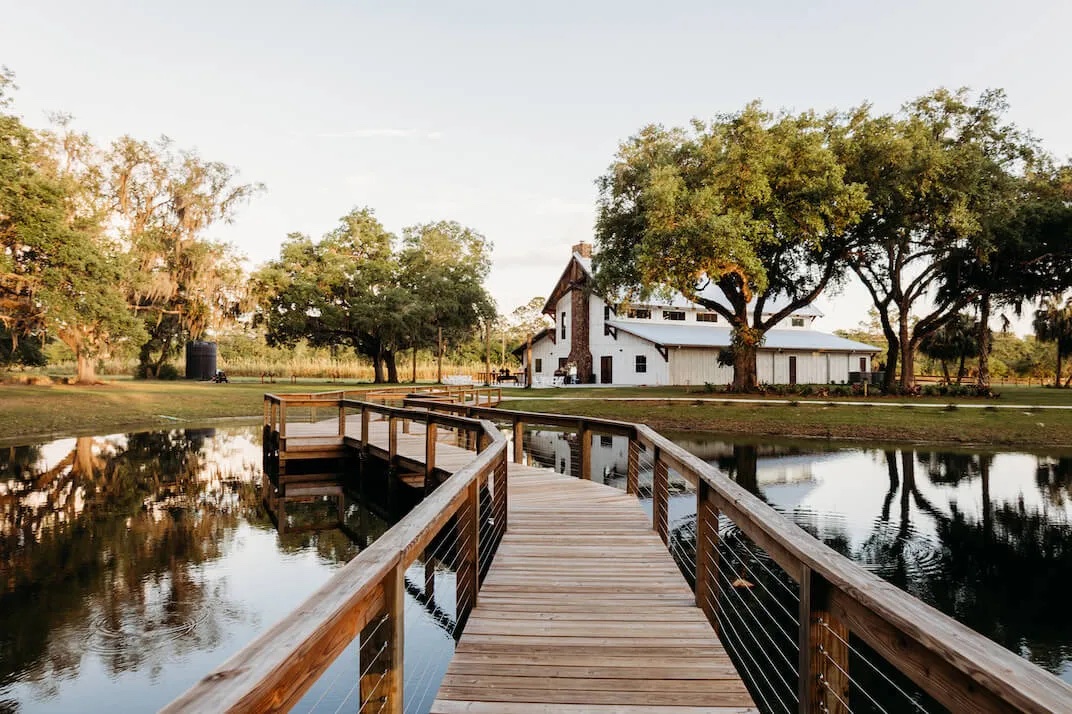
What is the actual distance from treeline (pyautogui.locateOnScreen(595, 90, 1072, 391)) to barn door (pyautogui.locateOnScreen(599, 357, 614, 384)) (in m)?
9.50

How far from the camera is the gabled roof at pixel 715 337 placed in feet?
112

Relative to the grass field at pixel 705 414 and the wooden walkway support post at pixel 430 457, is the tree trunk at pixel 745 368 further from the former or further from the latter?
the wooden walkway support post at pixel 430 457

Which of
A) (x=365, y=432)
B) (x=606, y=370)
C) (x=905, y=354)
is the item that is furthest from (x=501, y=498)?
(x=606, y=370)

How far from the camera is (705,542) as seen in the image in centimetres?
401

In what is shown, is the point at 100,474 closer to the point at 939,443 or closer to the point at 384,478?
the point at 384,478

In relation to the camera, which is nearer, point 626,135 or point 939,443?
point 939,443

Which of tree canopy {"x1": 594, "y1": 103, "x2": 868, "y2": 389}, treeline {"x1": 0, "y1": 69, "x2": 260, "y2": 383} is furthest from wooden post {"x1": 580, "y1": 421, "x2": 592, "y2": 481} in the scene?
treeline {"x1": 0, "y1": 69, "x2": 260, "y2": 383}

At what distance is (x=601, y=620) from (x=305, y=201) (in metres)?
43.7

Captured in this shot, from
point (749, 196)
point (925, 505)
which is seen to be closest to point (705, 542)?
point (925, 505)

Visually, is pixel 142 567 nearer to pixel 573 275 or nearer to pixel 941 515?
pixel 941 515

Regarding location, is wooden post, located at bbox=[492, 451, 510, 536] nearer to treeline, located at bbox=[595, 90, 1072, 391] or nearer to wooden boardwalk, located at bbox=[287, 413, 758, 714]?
wooden boardwalk, located at bbox=[287, 413, 758, 714]

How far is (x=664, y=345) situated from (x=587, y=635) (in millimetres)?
30187

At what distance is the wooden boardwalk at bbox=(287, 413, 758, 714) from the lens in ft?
9.54

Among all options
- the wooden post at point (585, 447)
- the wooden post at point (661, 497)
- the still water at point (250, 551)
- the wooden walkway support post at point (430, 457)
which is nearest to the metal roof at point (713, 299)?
the still water at point (250, 551)
